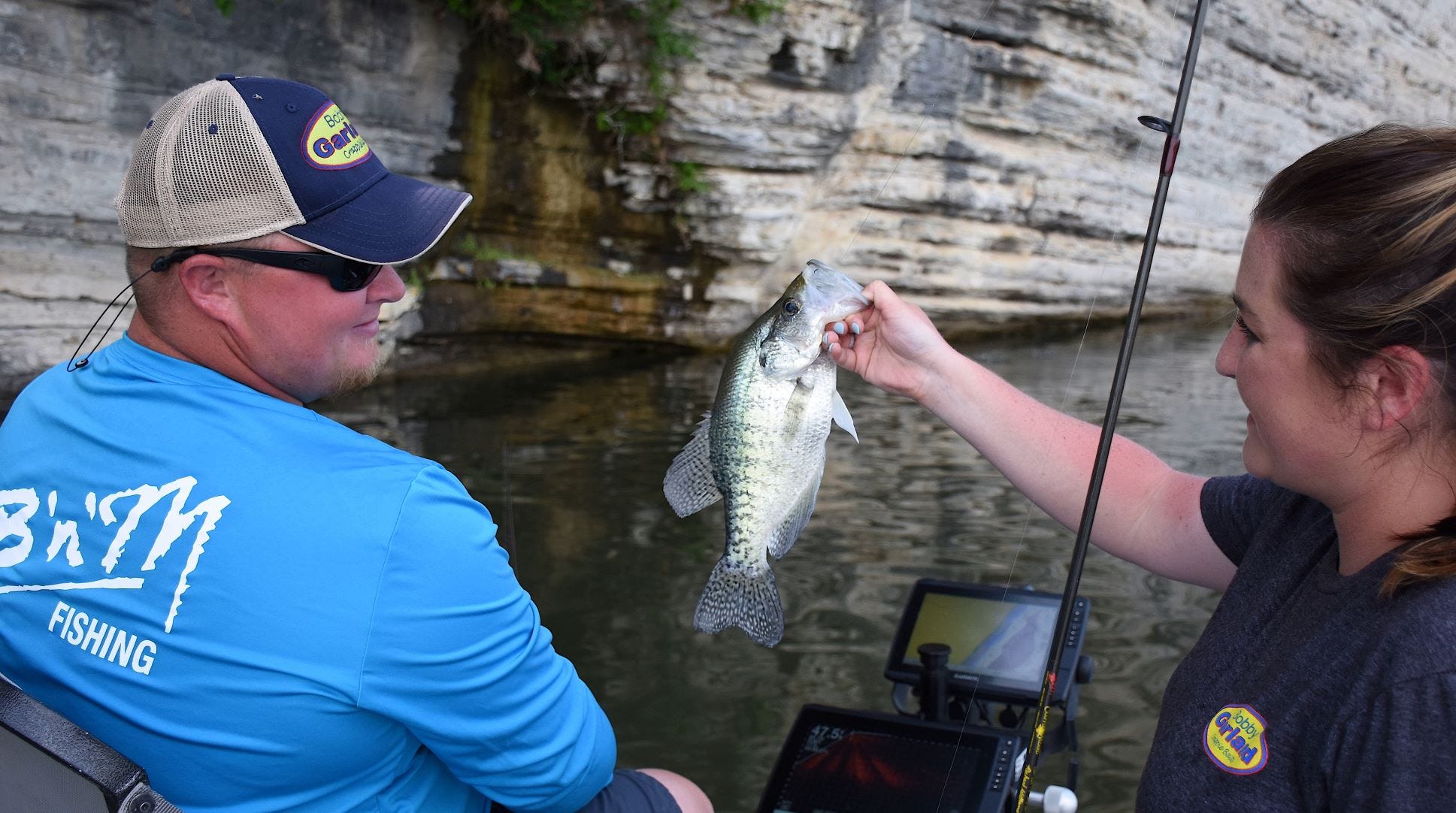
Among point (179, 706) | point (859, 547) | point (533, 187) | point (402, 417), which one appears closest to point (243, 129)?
point (179, 706)

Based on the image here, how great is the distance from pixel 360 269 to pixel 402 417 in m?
6.74

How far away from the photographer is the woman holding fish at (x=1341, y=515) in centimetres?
129

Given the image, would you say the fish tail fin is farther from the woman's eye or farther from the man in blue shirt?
the woman's eye

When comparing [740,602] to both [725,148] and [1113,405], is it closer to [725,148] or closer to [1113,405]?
[1113,405]

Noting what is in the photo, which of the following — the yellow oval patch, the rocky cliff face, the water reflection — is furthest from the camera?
the rocky cliff face

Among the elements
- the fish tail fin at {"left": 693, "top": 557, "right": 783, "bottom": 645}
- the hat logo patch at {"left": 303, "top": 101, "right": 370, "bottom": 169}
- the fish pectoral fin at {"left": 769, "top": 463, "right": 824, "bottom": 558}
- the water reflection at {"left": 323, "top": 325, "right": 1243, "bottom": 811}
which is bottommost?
the water reflection at {"left": 323, "top": 325, "right": 1243, "bottom": 811}

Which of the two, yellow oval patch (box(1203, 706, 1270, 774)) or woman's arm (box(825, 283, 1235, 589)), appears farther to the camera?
woman's arm (box(825, 283, 1235, 589))

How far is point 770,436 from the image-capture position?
2047 millimetres

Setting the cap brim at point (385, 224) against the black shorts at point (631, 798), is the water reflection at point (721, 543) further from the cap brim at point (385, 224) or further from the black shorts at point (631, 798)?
the cap brim at point (385, 224)

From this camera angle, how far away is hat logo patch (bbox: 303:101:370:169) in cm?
182

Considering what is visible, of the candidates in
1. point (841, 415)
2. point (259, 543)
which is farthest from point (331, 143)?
point (841, 415)

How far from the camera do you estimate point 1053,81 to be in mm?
12016

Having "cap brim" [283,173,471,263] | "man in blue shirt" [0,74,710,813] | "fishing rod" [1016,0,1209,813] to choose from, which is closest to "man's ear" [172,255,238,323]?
"man in blue shirt" [0,74,710,813]

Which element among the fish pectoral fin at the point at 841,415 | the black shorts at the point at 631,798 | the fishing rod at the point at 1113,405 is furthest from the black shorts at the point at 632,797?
the fish pectoral fin at the point at 841,415
